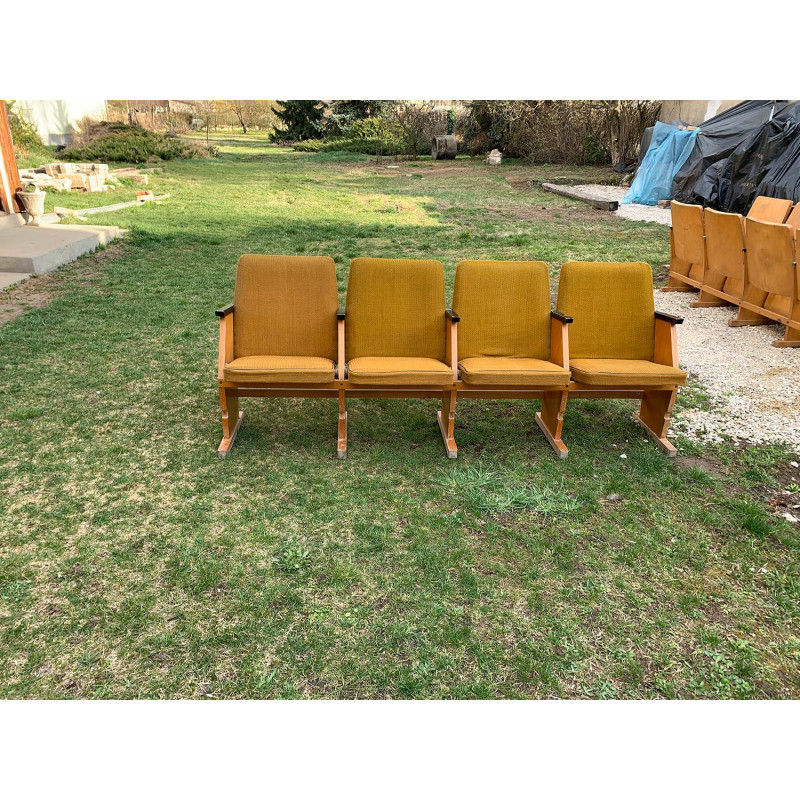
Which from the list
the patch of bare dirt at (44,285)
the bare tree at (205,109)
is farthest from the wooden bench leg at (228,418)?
the bare tree at (205,109)

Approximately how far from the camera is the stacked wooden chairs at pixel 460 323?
419 cm

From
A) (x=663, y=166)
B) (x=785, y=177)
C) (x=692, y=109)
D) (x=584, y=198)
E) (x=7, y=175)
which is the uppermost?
(x=692, y=109)

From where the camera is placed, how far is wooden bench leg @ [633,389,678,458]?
406 centimetres

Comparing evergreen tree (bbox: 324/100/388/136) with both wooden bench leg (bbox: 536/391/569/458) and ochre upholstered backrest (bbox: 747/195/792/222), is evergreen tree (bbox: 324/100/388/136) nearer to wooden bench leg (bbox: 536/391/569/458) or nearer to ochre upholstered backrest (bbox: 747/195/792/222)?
ochre upholstered backrest (bbox: 747/195/792/222)

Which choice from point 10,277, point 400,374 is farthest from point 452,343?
point 10,277

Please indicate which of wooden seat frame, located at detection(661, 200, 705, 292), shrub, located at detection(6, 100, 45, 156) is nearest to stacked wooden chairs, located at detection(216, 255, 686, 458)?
wooden seat frame, located at detection(661, 200, 705, 292)

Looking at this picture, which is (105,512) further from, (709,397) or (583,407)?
A: (709,397)

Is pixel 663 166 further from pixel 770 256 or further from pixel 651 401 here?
pixel 651 401

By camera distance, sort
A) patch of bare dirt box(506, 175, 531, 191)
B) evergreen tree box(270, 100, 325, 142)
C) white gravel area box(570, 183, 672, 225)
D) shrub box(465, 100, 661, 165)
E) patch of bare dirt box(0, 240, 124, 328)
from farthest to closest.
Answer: evergreen tree box(270, 100, 325, 142) < shrub box(465, 100, 661, 165) < patch of bare dirt box(506, 175, 531, 191) < white gravel area box(570, 183, 672, 225) < patch of bare dirt box(0, 240, 124, 328)

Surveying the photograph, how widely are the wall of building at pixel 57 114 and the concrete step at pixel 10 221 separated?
9503mm

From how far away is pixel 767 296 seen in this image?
649 cm

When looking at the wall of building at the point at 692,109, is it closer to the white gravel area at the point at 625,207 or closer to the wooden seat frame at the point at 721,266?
the white gravel area at the point at 625,207

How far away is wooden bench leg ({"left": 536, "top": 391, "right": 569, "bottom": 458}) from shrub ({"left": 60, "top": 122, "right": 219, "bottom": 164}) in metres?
18.4

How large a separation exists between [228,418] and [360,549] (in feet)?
4.81
